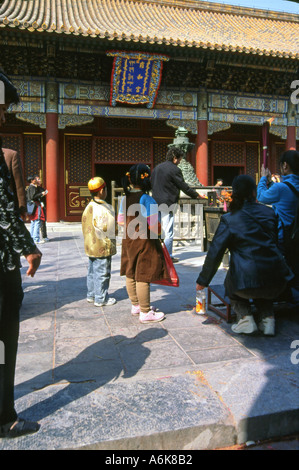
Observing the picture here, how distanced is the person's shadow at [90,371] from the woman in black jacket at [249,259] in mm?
649

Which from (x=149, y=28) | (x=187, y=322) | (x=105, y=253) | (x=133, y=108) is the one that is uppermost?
(x=149, y=28)

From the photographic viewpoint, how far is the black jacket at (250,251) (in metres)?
2.81

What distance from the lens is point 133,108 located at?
37.7 ft

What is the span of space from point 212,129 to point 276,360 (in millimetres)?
10769

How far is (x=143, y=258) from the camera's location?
321 centimetres

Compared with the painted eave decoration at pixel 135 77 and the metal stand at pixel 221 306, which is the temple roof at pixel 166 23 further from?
the metal stand at pixel 221 306

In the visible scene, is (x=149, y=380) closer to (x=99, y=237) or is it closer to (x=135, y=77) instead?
(x=99, y=237)

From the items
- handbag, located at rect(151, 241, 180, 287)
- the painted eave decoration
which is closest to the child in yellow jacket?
handbag, located at rect(151, 241, 180, 287)

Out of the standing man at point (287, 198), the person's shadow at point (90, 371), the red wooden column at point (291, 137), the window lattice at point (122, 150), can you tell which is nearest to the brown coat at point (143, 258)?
the person's shadow at point (90, 371)

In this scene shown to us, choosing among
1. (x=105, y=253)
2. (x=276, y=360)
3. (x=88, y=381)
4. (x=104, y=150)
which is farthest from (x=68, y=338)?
(x=104, y=150)

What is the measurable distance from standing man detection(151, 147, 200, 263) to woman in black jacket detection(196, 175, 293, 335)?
2316 millimetres

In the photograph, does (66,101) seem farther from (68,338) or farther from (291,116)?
(68,338)

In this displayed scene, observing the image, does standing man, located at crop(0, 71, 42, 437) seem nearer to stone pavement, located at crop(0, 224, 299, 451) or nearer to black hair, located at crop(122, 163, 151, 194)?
stone pavement, located at crop(0, 224, 299, 451)

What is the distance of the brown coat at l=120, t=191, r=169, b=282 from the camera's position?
3.20 m
